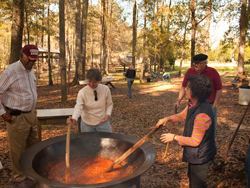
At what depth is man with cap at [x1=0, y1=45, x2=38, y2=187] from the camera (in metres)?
3.01

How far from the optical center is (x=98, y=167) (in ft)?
9.36

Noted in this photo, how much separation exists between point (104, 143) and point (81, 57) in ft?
41.1

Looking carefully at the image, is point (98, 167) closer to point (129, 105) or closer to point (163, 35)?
point (129, 105)

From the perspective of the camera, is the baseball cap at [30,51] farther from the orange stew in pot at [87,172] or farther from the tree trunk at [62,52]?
the tree trunk at [62,52]

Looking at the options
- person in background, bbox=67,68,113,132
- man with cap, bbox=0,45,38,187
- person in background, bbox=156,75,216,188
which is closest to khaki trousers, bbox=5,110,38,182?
man with cap, bbox=0,45,38,187

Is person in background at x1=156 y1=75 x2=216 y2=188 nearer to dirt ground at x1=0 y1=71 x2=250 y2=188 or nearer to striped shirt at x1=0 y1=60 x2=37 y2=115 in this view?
dirt ground at x1=0 y1=71 x2=250 y2=188

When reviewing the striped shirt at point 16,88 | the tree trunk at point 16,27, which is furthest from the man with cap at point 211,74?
the tree trunk at point 16,27

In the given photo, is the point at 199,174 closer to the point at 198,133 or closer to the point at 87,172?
the point at 198,133

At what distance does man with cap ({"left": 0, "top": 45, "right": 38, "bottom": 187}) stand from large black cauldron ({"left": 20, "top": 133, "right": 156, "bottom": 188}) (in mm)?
582

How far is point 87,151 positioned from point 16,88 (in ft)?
4.54

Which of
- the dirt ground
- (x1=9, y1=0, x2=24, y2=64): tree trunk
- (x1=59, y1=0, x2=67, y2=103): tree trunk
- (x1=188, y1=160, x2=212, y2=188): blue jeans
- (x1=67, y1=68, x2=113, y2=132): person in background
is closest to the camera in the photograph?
(x1=188, y1=160, x2=212, y2=188): blue jeans

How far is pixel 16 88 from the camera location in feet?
10.0

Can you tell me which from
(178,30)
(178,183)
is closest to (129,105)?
(178,183)

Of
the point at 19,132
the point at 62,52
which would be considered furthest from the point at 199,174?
the point at 62,52
